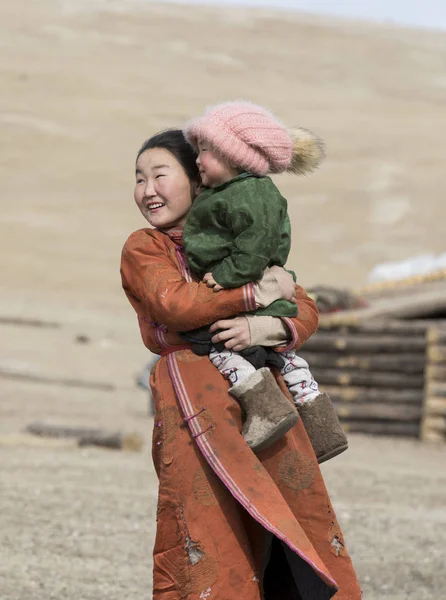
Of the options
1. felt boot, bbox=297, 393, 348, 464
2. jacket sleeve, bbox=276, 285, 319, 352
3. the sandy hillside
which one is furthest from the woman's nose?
the sandy hillside

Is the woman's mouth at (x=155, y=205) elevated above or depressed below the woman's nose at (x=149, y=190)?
below

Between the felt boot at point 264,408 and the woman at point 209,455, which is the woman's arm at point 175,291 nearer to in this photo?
the woman at point 209,455

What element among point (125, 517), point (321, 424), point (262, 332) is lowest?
point (125, 517)

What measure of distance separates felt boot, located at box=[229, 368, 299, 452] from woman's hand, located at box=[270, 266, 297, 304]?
0.27m

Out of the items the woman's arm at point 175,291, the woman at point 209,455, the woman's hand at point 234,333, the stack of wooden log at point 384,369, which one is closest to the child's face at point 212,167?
the woman at point 209,455

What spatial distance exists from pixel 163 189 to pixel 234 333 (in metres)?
0.55

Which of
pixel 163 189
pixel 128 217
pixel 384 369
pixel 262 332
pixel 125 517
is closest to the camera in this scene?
pixel 262 332

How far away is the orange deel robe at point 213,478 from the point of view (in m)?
3.57

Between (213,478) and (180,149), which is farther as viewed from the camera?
(180,149)

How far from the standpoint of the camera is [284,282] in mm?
3715

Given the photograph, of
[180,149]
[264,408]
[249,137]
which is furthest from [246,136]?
[264,408]

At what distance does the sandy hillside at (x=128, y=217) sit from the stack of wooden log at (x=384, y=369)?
13.0 inches

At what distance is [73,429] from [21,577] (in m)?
4.71

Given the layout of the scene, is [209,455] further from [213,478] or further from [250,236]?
[250,236]
